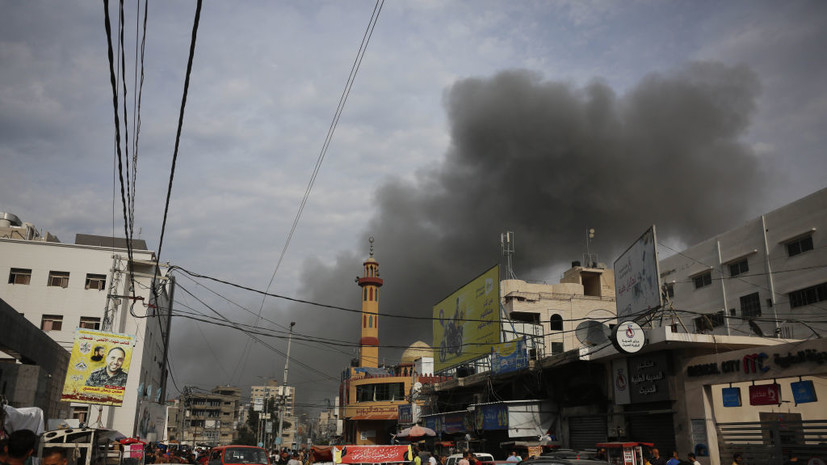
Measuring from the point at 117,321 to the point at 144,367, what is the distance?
6.99 meters

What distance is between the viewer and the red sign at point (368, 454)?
18.2m

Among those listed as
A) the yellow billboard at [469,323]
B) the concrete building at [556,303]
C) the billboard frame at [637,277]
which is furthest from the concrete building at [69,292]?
the billboard frame at [637,277]

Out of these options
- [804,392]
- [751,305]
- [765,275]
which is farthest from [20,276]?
[765,275]

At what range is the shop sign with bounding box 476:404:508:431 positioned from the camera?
2700cm

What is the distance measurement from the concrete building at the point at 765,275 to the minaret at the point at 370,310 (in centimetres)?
4448

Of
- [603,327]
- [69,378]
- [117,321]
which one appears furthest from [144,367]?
[603,327]

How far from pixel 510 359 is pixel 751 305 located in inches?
599

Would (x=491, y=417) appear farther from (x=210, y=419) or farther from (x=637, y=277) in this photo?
(x=210, y=419)

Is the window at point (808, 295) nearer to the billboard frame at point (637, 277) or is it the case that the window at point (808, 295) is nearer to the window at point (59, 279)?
the billboard frame at point (637, 277)

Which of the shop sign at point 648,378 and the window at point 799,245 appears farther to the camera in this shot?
the window at point 799,245

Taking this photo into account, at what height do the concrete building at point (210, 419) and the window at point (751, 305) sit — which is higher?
the window at point (751, 305)

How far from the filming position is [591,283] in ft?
187

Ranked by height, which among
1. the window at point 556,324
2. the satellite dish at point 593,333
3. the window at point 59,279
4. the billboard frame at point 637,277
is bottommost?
the satellite dish at point 593,333

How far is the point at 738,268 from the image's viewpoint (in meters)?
34.2
